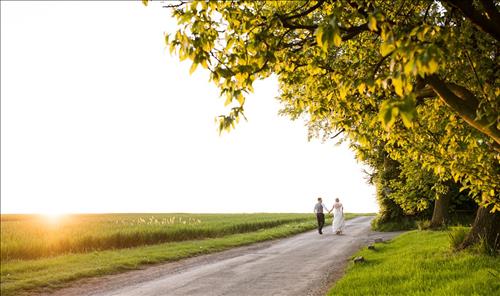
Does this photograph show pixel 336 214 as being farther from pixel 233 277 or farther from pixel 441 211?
pixel 233 277

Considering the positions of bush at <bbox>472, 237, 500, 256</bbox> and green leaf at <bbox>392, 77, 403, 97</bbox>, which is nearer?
green leaf at <bbox>392, 77, 403, 97</bbox>

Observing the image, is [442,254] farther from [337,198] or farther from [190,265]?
[337,198]

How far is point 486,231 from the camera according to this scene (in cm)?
1385

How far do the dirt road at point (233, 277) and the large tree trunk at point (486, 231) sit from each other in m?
4.36

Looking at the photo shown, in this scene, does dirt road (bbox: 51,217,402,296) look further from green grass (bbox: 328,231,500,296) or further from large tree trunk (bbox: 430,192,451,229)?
large tree trunk (bbox: 430,192,451,229)

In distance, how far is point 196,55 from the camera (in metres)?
5.14

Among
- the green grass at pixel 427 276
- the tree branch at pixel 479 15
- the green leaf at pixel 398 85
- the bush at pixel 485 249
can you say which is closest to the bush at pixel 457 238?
the green grass at pixel 427 276

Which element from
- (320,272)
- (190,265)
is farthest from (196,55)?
(190,265)

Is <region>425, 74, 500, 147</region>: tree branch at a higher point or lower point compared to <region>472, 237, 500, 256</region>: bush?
higher

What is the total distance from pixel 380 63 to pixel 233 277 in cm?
1015

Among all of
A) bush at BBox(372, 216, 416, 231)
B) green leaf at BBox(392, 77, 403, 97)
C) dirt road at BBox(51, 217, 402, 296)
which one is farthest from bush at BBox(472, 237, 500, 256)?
bush at BBox(372, 216, 416, 231)

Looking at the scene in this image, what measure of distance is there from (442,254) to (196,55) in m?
12.1

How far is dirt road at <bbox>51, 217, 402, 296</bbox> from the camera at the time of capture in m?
12.0

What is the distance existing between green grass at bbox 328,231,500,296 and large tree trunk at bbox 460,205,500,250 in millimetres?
772
